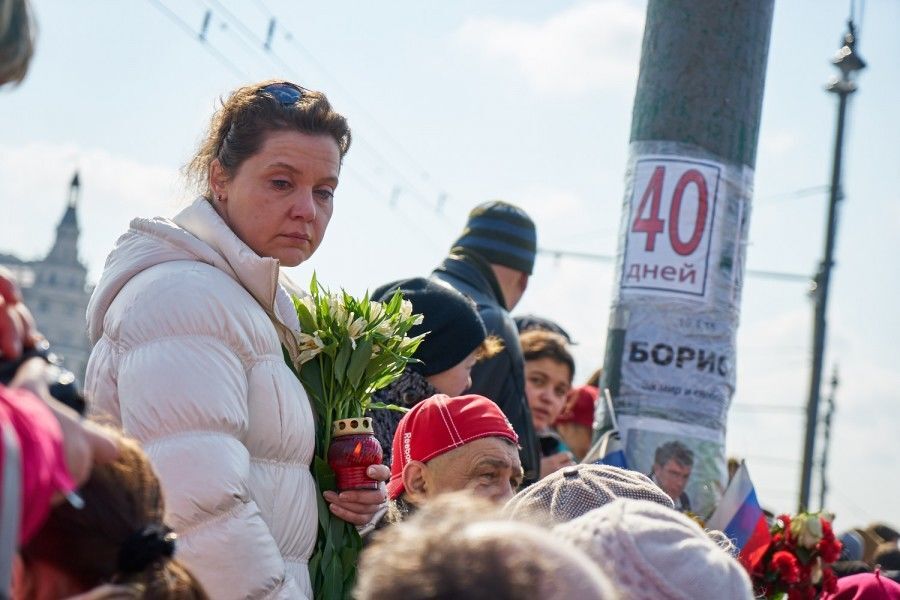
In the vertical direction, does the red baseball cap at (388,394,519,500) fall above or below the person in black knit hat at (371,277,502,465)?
below

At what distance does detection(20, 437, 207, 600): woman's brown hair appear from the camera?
6.77ft

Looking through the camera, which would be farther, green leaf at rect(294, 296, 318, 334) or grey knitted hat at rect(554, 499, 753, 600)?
green leaf at rect(294, 296, 318, 334)

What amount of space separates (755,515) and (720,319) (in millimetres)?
947

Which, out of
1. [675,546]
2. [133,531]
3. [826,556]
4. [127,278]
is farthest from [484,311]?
[133,531]

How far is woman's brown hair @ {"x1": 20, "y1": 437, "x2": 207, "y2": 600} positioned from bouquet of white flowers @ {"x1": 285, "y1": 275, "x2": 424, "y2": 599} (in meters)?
1.81

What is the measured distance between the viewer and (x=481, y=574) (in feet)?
5.68

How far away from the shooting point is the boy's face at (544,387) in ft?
23.4

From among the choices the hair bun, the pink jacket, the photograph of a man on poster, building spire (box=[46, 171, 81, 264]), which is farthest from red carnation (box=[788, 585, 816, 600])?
building spire (box=[46, 171, 81, 264])

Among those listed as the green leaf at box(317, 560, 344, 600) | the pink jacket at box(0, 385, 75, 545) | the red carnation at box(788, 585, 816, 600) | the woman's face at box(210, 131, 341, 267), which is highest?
the woman's face at box(210, 131, 341, 267)

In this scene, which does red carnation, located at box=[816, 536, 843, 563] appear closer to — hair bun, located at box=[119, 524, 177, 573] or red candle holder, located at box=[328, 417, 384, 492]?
red candle holder, located at box=[328, 417, 384, 492]

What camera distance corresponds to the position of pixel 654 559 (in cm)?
243

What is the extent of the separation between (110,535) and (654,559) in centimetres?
91

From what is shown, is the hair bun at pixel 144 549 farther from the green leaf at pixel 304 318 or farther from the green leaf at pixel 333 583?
the green leaf at pixel 304 318

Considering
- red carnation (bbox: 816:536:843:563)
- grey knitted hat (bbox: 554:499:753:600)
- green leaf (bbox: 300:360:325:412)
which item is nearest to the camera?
grey knitted hat (bbox: 554:499:753:600)
